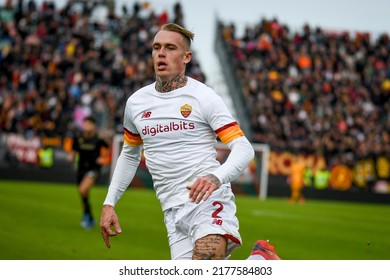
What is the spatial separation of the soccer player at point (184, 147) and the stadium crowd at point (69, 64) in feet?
67.4

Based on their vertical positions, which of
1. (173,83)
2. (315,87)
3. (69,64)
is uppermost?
(173,83)

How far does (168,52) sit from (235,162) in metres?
0.93

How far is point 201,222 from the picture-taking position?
506 centimetres

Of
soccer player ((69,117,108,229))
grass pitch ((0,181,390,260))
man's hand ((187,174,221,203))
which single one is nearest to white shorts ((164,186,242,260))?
man's hand ((187,174,221,203))

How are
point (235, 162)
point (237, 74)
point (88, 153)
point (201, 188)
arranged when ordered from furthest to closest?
point (237, 74) → point (88, 153) → point (235, 162) → point (201, 188)

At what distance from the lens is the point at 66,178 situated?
26453 mm

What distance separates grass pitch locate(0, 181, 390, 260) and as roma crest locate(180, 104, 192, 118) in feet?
14.9

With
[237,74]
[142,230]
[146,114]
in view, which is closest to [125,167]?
[146,114]

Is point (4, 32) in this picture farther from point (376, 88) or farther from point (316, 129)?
point (376, 88)

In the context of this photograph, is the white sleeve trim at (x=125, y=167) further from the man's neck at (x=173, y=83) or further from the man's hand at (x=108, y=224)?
the man's neck at (x=173, y=83)

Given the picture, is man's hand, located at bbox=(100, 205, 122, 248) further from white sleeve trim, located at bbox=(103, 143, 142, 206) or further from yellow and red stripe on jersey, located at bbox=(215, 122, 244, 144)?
yellow and red stripe on jersey, located at bbox=(215, 122, 244, 144)

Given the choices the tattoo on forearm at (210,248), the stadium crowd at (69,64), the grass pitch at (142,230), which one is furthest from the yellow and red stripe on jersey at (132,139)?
the stadium crowd at (69,64)

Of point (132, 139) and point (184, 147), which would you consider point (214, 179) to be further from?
point (132, 139)

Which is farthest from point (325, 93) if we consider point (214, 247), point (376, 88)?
point (214, 247)
